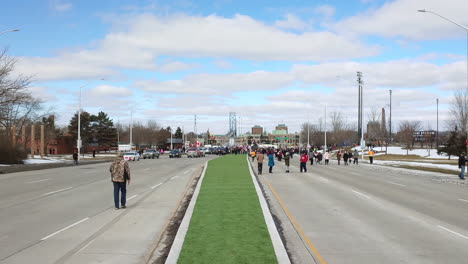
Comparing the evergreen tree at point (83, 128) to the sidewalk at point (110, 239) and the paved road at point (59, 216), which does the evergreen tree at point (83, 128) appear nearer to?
the paved road at point (59, 216)

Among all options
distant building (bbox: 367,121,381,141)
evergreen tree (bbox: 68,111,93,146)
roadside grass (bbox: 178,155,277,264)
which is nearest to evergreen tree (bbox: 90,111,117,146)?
evergreen tree (bbox: 68,111,93,146)

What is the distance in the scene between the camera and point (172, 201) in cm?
1616

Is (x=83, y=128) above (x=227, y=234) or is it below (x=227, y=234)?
above

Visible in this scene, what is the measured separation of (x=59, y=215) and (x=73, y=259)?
533cm

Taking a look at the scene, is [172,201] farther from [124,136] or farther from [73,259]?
[124,136]

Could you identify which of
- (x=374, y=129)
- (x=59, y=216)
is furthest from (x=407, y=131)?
(x=59, y=216)

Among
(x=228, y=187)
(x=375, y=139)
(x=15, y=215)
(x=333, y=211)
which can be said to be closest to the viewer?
(x=15, y=215)

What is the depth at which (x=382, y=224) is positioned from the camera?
452 inches

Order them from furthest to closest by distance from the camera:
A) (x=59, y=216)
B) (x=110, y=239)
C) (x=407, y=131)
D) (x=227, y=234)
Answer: (x=407, y=131) → (x=59, y=216) → (x=227, y=234) → (x=110, y=239)

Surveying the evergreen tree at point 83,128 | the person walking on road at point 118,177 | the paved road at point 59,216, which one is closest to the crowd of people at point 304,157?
the paved road at point 59,216

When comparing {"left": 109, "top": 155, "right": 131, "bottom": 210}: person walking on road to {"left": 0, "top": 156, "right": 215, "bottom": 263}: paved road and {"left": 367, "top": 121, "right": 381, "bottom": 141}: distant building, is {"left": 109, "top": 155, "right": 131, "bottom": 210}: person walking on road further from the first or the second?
{"left": 367, "top": 121, "right": 381, "bottom": 141}: distant building

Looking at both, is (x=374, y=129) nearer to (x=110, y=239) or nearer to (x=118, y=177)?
(x=118, y=177)

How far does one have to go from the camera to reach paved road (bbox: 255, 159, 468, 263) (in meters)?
8.38

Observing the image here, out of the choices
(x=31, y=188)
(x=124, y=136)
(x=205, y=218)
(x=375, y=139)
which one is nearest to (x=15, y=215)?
(x=205, y=218)
